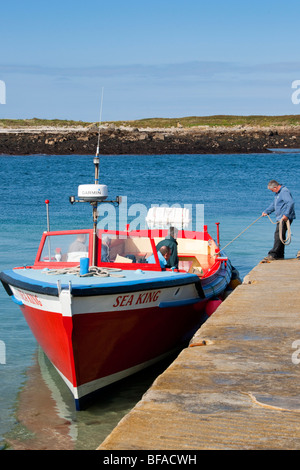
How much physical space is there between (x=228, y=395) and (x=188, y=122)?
142 m

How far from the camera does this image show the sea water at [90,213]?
29.3ft

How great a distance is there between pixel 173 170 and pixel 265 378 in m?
57.0

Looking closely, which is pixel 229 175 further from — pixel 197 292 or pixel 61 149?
pixel 197 292

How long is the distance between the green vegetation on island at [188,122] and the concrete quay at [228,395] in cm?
11999

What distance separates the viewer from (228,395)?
6.15 meters

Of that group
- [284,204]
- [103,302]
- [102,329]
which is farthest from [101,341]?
[284,204]

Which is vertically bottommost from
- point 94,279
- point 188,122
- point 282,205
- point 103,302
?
point 103,302

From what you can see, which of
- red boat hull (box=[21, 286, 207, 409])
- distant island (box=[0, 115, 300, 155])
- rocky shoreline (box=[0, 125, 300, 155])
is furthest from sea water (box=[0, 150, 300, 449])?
distant island (box=[0, 115, 300, 155])

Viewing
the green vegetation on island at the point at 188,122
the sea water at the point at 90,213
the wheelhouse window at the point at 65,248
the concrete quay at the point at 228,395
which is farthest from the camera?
the green vegetation on island at the point at 188,122

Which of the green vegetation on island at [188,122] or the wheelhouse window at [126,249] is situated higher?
the green vegetation on island at [188,122]

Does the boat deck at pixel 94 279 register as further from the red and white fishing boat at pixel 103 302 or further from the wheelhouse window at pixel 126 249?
the wheelhouse window at pixel 126 249

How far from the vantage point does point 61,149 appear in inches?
3610

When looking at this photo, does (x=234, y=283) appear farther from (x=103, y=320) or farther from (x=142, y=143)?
(x=142, y=143)

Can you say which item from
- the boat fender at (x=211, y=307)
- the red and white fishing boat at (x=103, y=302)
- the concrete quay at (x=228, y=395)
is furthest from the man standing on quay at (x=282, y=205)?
the concrete quay at (x=228, y=395)
